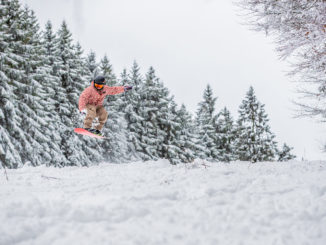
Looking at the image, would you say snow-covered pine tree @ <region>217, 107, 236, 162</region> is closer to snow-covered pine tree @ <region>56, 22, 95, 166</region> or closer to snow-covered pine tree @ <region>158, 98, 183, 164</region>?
snow-covered pine tree @ <region>158, 98, 183, 164</region>

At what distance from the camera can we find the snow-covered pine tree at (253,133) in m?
28.7

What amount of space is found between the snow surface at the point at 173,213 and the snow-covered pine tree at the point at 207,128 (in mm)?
24230

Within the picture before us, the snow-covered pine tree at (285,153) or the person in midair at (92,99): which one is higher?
the person in midair at (92,99)

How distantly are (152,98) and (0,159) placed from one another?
1552 centimetres

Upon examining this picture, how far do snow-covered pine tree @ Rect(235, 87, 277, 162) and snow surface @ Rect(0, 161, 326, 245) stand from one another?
2569 centimetres

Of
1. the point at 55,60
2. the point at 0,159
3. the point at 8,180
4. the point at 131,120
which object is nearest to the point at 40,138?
the point at 0,159

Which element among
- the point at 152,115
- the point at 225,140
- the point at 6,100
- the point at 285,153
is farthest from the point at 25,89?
the point at 285,153

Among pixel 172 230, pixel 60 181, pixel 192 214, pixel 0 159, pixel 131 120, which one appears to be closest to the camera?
pixel 172 230

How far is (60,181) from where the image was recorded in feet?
15.4

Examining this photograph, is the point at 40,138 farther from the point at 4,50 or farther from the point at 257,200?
the point at 257,200

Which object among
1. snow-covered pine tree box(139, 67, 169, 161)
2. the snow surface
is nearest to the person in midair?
the snow surface

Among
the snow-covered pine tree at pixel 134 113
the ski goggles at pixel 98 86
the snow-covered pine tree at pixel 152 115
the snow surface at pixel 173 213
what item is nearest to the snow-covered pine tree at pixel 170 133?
the snow-covered pine tree at pixel 152 115

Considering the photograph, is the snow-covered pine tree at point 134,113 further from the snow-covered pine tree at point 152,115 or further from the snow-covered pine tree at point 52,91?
the snow-covered pine tree at point 52,91

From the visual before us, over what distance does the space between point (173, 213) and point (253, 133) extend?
2871 centimetres
